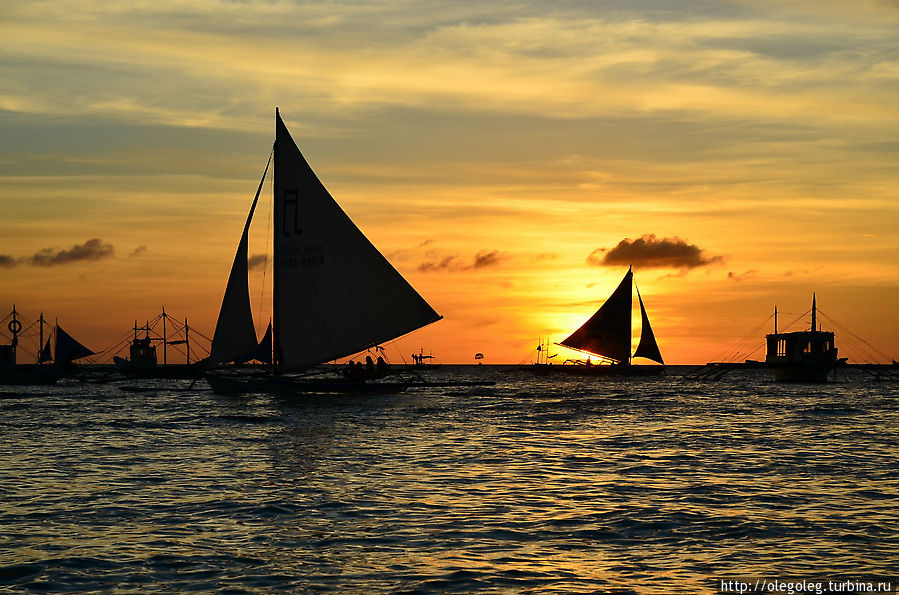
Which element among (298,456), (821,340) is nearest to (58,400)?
(298,456)

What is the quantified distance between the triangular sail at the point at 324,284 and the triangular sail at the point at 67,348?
110 m

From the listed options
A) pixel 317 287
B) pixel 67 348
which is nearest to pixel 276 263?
pixel 317 287

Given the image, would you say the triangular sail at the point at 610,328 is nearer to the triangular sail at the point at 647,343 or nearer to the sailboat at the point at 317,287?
the triangular sail at the point at 647,343

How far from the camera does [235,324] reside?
2470 inches

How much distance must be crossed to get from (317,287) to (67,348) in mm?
113631

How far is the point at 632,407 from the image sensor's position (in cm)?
7281

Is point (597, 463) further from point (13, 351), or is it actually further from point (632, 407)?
point (13, 351)

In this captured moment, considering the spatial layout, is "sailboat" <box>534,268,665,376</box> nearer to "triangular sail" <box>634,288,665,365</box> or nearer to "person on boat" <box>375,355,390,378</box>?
"triangular sail" <box>634,288,665,365</box>

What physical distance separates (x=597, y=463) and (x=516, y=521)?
41.2ft

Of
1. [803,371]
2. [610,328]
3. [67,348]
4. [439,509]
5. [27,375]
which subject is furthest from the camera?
[67,348]

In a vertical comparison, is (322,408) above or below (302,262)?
below

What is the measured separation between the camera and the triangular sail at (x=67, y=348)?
16250 cm

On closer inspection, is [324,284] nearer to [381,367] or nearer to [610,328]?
[381,367]

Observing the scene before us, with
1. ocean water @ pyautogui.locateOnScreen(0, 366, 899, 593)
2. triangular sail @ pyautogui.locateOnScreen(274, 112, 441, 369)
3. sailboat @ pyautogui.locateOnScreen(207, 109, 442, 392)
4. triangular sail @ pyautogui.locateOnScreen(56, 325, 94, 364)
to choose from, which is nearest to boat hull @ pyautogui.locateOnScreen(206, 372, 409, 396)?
sailboat @ pyautogui.locateOnScreen(207, 109, 442, 392)
